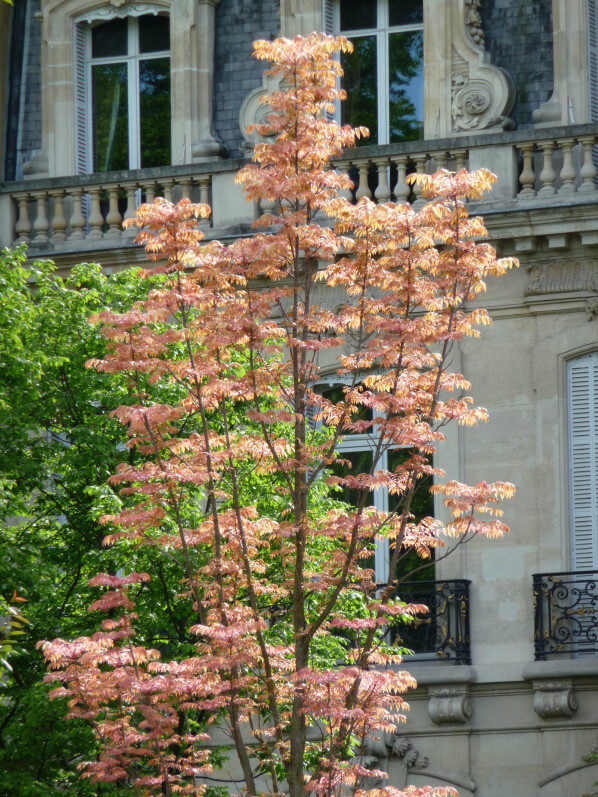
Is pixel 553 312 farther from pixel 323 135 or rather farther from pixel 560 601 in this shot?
pixel 323 135

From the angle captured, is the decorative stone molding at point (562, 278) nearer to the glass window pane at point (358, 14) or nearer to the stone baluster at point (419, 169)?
the stone baluster at point (419, 169)

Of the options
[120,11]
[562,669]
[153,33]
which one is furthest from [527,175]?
[120,11]

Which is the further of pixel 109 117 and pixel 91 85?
pixel 91 85

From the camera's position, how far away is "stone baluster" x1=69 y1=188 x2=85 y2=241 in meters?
23.2

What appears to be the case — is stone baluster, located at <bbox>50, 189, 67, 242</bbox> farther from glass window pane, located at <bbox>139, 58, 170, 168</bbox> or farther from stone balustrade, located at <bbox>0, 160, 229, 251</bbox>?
glass window pane, located at <bbox>139, 58, 170, 168</bbox>

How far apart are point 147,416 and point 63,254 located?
30.1 ft

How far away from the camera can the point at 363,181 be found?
22172 mm

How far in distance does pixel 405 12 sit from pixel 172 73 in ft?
9.49

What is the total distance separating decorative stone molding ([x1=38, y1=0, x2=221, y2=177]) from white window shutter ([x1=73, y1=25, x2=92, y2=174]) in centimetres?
8

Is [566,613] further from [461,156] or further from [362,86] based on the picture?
[362,86]

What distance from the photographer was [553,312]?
69.9 feet

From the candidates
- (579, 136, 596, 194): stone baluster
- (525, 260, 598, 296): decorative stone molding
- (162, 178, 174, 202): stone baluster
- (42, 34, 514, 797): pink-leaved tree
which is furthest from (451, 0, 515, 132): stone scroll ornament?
(42, 34, 514, 797): pink-leaved tree

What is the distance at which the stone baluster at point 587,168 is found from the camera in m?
21.1

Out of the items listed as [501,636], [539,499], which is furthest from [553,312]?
[501,636]
